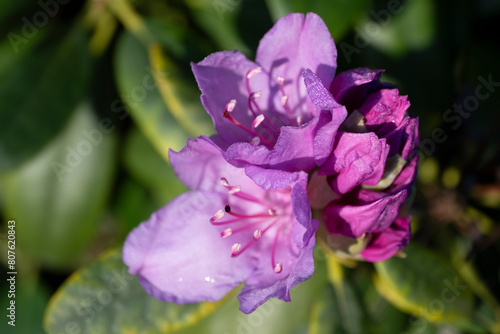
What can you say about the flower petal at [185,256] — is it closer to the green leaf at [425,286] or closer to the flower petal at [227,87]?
the flower petal at [227,87]

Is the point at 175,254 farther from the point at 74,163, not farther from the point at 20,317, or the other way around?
the point at 20,317

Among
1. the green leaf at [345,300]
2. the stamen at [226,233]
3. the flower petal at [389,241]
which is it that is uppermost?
the stamen at [226,233]

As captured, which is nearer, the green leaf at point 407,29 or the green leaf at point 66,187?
the green leaf at point 407,29

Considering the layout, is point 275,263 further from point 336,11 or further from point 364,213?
point 336,11

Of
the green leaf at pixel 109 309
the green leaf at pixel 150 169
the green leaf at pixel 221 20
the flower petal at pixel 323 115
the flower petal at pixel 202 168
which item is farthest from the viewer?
the green leaf at pixel 150 169

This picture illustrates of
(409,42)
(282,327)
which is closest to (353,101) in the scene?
(409,42)

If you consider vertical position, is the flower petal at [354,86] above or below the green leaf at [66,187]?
above

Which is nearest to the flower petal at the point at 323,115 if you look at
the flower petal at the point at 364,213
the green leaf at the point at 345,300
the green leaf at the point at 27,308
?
the flower petal at the point at 364,213

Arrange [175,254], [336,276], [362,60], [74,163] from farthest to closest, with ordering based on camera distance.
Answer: [74,163] → [362,60] → [336,276] → [175,254]
